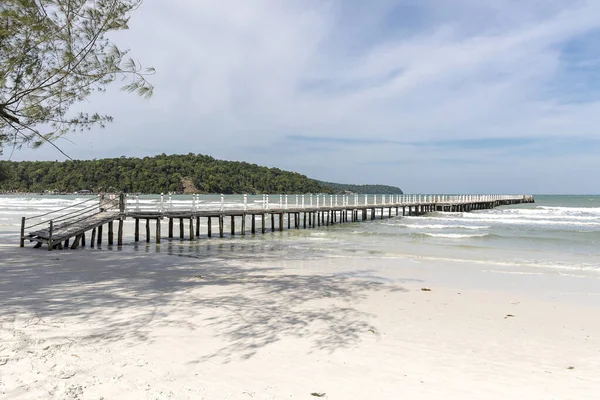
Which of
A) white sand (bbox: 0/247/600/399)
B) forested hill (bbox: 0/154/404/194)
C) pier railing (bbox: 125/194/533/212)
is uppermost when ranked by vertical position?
forested hill (bbox: 0/154/404/194)

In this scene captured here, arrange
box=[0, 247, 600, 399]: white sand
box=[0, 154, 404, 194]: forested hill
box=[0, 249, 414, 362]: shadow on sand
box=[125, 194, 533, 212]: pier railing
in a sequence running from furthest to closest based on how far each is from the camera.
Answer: box=[0, 154, 404, 194]: forested hill < box=[125, 194, 533, 212]: pier railing < box=[0, 249, 414, 362]: shadow on sand < box=[0, 247, 600, 399]: white sand

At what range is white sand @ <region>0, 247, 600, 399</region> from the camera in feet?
15.5

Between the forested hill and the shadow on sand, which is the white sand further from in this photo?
the forested hill

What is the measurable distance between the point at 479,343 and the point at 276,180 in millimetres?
155656

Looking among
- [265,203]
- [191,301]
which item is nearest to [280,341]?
[191,301]

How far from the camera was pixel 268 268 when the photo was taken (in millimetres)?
13711

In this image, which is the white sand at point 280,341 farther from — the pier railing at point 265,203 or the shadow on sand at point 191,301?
the pier railing at point 265,203

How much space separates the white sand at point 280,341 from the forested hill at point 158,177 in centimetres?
10668

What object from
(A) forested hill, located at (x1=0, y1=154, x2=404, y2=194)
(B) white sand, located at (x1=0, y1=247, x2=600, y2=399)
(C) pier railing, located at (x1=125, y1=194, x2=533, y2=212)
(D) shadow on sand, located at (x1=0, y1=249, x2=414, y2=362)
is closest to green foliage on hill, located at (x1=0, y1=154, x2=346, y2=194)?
(A) forested hill, located at (x1=0, y1=154, x2=404, y2=194)

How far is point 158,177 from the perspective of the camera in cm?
13188

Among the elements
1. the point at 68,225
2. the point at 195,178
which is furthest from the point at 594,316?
the point at 195,178

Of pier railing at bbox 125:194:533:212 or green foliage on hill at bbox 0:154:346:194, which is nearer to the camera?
pier railing at bbox 125:194:533:212

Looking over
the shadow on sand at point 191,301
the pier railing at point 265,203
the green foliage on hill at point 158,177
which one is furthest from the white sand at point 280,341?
the green foliage on hill at point 158,177

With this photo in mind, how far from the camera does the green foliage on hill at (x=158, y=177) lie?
120188 millimetres
